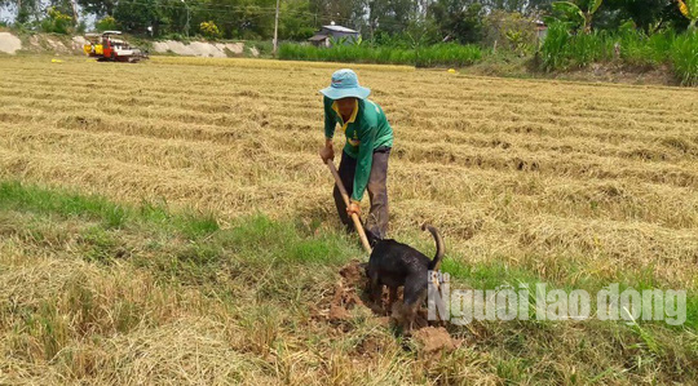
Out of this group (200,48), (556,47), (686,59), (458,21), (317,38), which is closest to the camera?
(686,59)

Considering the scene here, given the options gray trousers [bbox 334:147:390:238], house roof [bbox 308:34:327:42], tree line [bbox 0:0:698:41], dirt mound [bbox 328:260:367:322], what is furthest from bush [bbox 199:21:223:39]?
dirt mound [bbox 328:260:367:322]

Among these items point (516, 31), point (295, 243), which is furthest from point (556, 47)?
point (295, 243)

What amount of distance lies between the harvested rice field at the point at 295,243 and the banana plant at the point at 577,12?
14474 millimetres

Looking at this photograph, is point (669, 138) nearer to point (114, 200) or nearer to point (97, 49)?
point (114, 200)

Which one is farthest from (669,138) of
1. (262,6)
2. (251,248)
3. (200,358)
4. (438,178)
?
(262,6)

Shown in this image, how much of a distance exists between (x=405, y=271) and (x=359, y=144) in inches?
59.0

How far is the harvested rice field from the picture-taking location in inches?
Answer: 98.6

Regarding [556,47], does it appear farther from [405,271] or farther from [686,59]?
[405,271]

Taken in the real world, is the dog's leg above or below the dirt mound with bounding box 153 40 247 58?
below

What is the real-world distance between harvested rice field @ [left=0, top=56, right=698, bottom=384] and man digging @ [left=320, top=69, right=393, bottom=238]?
0.30 meters

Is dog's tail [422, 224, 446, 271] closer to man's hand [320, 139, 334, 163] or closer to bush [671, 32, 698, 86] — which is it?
man's hand [320, 139, 334, 163]

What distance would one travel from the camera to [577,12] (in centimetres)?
2214

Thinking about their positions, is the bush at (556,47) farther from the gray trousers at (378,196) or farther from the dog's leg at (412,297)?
the dog's leg at (412,297)

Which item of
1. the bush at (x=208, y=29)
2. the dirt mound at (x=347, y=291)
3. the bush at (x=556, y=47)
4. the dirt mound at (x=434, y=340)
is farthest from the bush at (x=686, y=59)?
the bush at (x=208, y=29)
